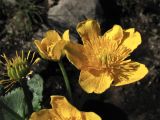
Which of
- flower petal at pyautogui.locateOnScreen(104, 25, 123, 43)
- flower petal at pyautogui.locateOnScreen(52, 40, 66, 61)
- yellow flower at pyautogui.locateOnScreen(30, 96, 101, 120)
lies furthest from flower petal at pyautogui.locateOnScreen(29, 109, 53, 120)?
flower petal at pyautogui.locateOnScreen(104, 25, 123, 43)

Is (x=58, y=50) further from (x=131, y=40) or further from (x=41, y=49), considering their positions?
(x=131, y=40)

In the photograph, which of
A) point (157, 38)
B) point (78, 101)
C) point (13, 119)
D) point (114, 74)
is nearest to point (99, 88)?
point (114, 74)

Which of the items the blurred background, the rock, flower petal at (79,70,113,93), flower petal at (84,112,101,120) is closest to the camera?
flower petal at (84,112,101,120)

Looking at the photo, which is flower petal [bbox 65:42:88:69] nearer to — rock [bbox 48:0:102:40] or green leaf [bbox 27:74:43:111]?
green leaf [bbox 27:74:43:111]

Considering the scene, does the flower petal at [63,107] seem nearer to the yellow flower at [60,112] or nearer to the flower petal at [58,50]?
the yellow flower at [60,112]

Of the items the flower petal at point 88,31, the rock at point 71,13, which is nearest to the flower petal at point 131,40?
the flower petal at point 88,31

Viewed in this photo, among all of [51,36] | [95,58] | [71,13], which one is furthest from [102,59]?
[71,13]

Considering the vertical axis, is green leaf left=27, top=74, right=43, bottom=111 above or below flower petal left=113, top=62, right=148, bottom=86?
below

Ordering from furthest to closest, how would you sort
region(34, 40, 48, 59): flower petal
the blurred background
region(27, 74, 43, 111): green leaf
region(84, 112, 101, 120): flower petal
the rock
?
the rock → the blurred background → region(27, 74, 43, 111): green leaf → region(34, 40, 48, 59): flower petal → region(84, 112, 101, 120): flower petal
